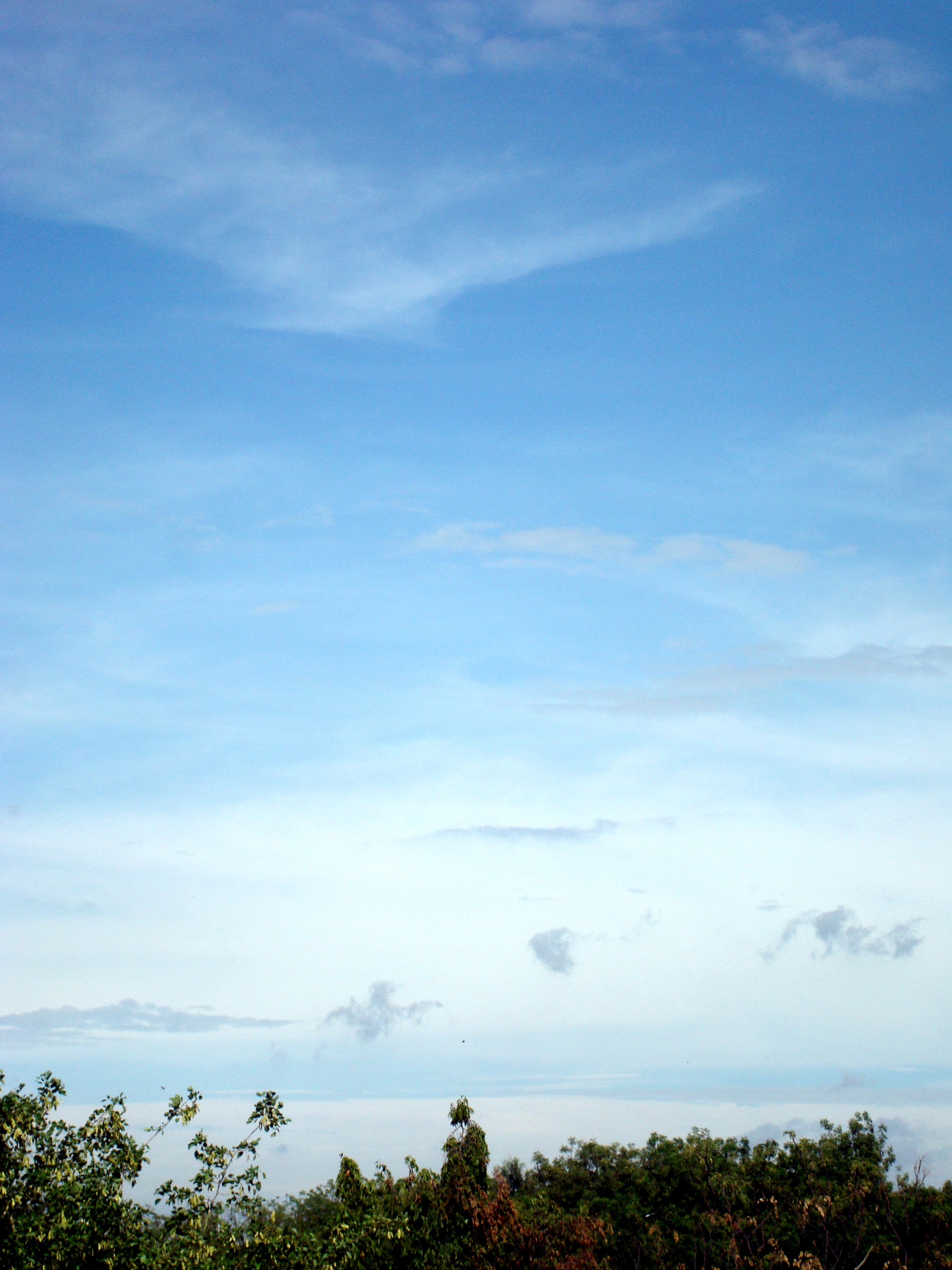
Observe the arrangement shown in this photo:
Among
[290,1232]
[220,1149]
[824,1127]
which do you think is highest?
[220,1149]

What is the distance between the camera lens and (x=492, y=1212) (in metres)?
28.6

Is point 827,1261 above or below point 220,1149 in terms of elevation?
below

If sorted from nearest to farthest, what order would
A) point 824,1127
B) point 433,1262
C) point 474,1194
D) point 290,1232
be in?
point 290,1232, point 433,1262, point 474,1194, point 824,1127

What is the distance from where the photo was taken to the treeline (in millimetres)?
19844

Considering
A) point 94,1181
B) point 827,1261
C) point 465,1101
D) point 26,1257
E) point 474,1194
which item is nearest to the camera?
point 26,1257

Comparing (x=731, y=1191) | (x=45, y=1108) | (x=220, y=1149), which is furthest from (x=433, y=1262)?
(x=731, y=1191)

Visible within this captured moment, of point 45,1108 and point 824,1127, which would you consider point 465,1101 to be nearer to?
point 45,1108

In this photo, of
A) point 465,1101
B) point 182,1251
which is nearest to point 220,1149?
point 182,1251

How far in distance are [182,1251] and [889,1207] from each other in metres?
43.2

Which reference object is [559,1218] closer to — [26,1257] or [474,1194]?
[474,1194]

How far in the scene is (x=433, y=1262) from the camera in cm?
2744

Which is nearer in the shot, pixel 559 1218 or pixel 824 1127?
pixel 559 1218

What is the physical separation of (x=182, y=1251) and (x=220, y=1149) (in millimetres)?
2000

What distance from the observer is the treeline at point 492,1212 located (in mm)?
19844
